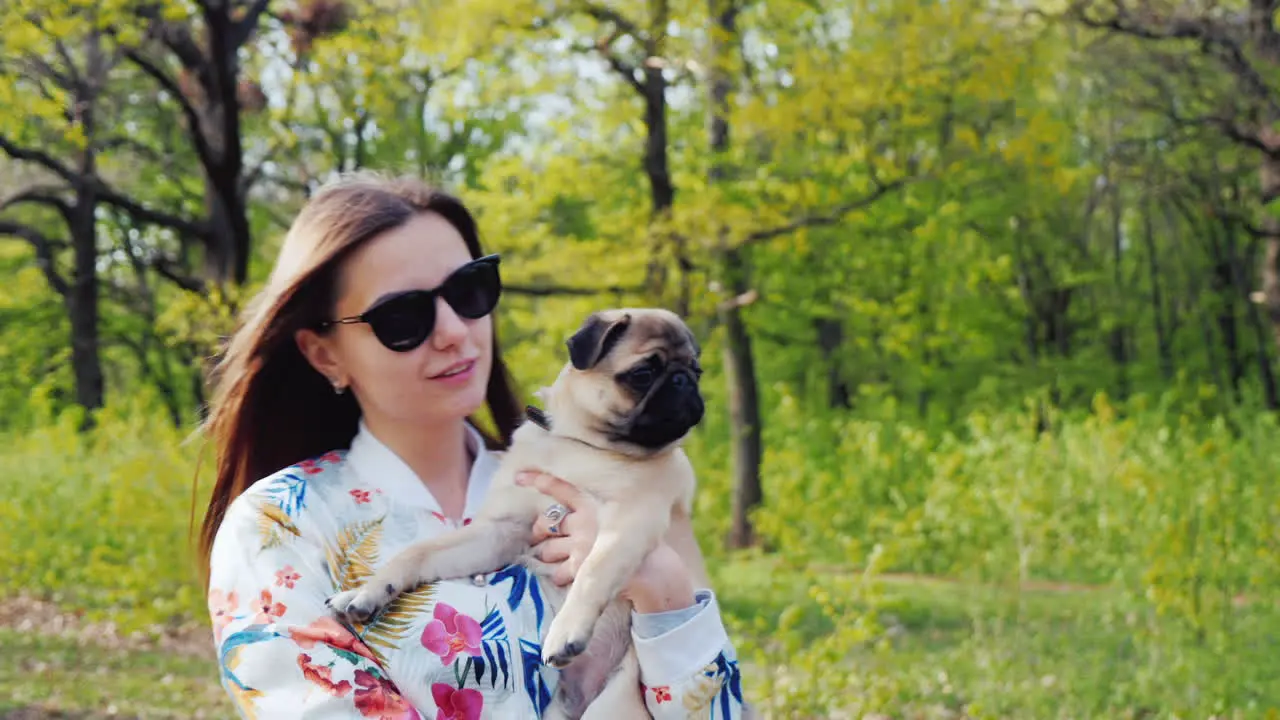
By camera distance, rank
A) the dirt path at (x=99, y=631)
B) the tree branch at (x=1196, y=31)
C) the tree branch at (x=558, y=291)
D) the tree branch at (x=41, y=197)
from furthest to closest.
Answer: the tree branch at (x=41, y=197) → the tree branch at (x=558, y=291) → the tree branch at (x=1196, y=31) → the dirt path at (x=99, y=631)

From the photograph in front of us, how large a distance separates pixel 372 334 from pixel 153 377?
32.1 meters

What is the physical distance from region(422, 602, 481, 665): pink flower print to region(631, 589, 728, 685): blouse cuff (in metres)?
0.38

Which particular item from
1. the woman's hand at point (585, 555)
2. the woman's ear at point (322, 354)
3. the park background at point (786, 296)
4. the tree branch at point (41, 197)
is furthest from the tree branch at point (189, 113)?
the woman's hand at point (585, 555)

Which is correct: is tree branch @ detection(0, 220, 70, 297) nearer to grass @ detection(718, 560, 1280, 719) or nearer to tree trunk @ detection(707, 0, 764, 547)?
tree trunk @ detection(707, 0, 764, 547)

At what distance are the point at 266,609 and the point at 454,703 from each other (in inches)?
17.0

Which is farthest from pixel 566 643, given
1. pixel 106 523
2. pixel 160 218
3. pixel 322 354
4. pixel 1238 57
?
pixel 1238 57

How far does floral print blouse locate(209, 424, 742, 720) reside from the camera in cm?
211

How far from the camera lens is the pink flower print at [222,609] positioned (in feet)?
7.11

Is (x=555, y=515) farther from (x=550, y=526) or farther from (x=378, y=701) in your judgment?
(x=378, y=701)

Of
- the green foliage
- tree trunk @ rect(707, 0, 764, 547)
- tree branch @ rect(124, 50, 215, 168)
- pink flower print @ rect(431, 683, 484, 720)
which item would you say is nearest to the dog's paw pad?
pink flower print @ rect(431, 683, 484, 720)

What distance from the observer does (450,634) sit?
2.30 meters

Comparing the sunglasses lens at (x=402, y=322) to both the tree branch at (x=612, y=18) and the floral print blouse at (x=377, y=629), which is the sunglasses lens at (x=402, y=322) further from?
the tree branch at (x=612, y=18)

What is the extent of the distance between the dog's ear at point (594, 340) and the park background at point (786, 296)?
110 cm

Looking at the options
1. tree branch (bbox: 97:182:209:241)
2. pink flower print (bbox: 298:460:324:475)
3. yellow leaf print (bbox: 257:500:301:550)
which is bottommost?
yellow leaf print (bbox: 257:500:301:550)
